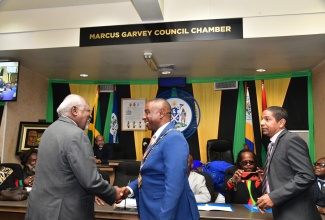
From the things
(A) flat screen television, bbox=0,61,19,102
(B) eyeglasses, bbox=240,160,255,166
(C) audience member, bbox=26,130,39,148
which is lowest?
(B) eyeglasses, bbox=240,160,255,166

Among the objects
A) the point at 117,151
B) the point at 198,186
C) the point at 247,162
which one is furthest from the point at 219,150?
the point at 198,186

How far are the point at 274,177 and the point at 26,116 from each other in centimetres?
512

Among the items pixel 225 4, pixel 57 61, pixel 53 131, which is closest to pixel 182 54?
pixel 225 4

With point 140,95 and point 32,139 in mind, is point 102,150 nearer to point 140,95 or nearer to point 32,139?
point 32,139

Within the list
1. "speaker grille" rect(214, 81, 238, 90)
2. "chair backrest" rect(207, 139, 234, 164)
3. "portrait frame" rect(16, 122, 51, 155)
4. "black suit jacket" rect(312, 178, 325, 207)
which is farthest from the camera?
"speaker grille" rect(214, 81, 238, 90)

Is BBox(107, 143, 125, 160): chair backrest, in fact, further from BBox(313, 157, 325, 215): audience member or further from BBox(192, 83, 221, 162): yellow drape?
BBox(313, 157, 325, 215): audience member

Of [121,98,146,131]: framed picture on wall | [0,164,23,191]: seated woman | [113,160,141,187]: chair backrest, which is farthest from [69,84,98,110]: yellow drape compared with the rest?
[0,164,23,191]: seated woman

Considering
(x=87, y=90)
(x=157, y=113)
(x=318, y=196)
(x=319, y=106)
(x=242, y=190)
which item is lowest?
(x=318, y=196)

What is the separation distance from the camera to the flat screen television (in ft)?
15.8

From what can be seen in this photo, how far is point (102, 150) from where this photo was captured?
6160 millimetres

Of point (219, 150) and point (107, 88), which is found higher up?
point (107, 88)

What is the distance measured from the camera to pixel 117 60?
5.11 m

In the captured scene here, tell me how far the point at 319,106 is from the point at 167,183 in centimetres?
459

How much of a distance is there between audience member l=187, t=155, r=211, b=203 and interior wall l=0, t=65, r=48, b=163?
357 cm
